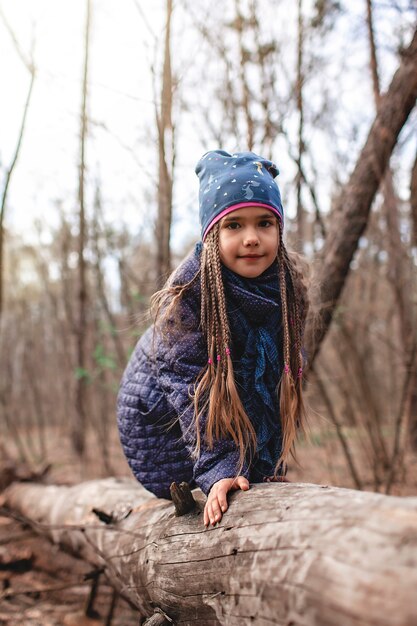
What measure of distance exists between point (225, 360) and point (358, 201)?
196 centimetres

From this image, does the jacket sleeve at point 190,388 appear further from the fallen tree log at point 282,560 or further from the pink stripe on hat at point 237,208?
the pink stripe on hat at point 237,208

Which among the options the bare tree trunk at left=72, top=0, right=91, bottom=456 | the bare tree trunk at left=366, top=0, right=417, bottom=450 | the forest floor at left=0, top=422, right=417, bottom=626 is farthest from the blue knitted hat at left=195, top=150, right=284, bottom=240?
the bare tree trunk at left=72, top=0, right=91, bottom=456

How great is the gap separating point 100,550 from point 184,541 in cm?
110

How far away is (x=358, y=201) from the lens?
3.39 metres

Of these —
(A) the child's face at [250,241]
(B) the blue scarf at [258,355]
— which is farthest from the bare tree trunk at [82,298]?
(A) the child's face at [250,241]

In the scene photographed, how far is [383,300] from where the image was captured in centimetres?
1382

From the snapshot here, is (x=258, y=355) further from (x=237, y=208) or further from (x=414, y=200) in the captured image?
(x=414, y=200)

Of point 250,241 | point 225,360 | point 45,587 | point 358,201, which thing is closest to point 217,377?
point 225,360

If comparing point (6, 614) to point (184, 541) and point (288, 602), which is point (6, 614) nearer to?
point (184, 541)

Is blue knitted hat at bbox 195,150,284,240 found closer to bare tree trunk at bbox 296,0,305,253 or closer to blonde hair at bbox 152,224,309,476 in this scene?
blonde hair at bbox 152,224,309,476

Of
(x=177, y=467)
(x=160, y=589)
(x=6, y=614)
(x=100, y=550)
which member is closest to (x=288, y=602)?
(x=160, y=589)

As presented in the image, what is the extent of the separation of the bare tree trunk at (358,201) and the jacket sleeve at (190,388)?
1.36 m

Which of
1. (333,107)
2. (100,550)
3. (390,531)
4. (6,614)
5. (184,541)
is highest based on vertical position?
(333,107)

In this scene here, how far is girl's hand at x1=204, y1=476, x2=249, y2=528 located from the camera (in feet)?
5.65
